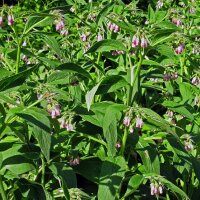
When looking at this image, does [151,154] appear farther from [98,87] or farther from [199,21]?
[199,21]

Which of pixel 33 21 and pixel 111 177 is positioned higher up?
pixel 33 21

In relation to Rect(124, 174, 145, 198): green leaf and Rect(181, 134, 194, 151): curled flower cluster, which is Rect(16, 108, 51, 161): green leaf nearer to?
Rect(124, 174, 145, 198): green leaf

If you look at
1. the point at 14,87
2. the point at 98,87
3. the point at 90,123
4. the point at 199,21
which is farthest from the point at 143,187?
the point at 199,21

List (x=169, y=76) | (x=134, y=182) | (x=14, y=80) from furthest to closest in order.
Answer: (x=169, y=76) < (x=134, y=182) < (x=14, y=80)

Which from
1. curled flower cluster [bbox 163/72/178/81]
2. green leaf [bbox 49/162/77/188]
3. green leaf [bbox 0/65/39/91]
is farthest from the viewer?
curled flower cluster [bbox 163/72/178/81]

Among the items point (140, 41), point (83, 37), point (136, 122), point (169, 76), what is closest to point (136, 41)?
point (140, 41)

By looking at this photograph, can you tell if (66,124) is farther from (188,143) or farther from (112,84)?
(188,143)

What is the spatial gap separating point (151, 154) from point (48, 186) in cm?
56

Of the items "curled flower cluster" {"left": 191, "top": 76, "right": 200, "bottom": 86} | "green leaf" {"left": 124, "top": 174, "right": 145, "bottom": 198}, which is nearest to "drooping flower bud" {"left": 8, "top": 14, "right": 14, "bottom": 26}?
"green leaf" {"left": 124, "top": 174, "right": 145, "bottom": 198}

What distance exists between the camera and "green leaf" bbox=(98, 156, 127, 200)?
93.1 inches

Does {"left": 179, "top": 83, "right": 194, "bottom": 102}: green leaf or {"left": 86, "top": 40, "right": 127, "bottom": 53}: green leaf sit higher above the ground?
{"left": 86, "top": 40, "right": 127, "bottom": 53}: green leaf

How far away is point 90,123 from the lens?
8.95 feet

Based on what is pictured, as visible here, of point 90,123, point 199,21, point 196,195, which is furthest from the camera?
point 199,21

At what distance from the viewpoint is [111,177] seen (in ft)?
7.96
